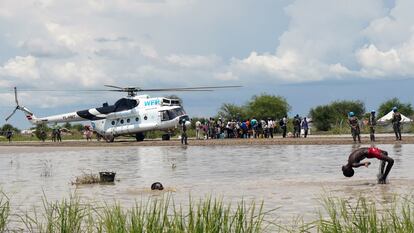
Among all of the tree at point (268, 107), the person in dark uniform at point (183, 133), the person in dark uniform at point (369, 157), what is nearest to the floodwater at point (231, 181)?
the person in dark uniform at point (369, 157)

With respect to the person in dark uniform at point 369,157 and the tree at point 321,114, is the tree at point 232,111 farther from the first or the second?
the person in dark uniform at point 369,157

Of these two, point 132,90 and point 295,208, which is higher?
point 132,90

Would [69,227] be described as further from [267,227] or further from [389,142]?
[389,142]

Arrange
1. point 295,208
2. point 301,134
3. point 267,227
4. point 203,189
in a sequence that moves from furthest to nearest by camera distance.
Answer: point 301,134, point 203,189, point 295,208, point 267,227

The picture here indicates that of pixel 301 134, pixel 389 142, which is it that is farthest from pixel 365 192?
pixel 301 134

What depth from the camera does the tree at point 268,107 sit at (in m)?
111

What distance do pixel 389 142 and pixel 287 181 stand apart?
1956cm

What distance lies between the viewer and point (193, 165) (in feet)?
86.3

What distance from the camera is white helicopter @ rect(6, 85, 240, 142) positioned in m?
53.6

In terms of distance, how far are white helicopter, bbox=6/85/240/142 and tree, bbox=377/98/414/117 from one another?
152 ft

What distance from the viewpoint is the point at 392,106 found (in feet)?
324

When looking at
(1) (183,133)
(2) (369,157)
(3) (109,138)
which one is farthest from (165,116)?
(2) (369,157)

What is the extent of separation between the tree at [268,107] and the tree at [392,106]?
50.1ft

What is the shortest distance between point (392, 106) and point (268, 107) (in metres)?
20.2
